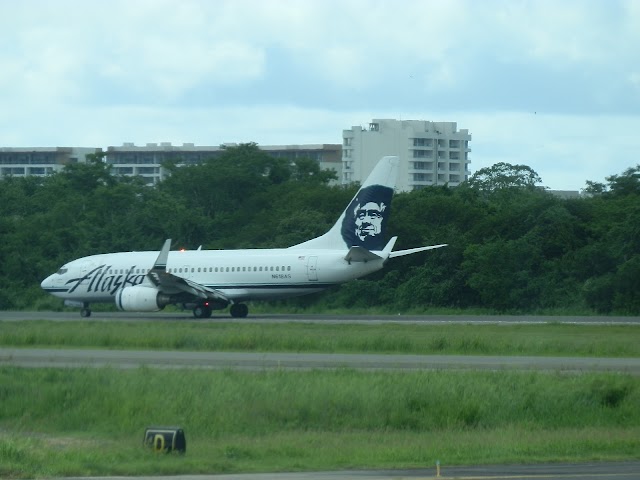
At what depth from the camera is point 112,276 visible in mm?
53688

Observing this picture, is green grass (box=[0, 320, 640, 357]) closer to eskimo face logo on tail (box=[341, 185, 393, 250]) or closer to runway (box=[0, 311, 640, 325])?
runway (box=[0, 311, 640, 325])

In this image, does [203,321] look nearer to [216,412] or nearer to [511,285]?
[511,285]

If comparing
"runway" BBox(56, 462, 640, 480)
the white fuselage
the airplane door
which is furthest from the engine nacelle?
"runway" BBox(56, 462, 640, 480)

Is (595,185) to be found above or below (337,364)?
above

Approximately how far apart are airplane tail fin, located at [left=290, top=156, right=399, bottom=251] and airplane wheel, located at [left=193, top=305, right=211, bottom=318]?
6.38 metres

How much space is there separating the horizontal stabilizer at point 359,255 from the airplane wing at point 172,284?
6684mm

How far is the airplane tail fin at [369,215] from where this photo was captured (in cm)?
4947

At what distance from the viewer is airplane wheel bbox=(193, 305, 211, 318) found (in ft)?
169

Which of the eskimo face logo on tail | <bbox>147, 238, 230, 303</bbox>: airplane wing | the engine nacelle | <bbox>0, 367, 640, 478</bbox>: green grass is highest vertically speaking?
the eskimo face logo on tail

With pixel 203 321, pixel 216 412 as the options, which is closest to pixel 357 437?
pixel 216 412

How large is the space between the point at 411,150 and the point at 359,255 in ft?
419

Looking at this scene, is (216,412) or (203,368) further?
(203,368)

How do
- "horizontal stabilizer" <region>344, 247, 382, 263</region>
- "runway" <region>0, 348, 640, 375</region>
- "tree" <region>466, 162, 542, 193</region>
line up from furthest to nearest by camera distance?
1. "tree" <region>466, 162, 542, 193</region>
2. "horizontal stabilizer" <region>344, 247, 382, 263</region>
3. "runway" <region>0, 348, 640, 375</region>

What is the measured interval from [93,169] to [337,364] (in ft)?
218
